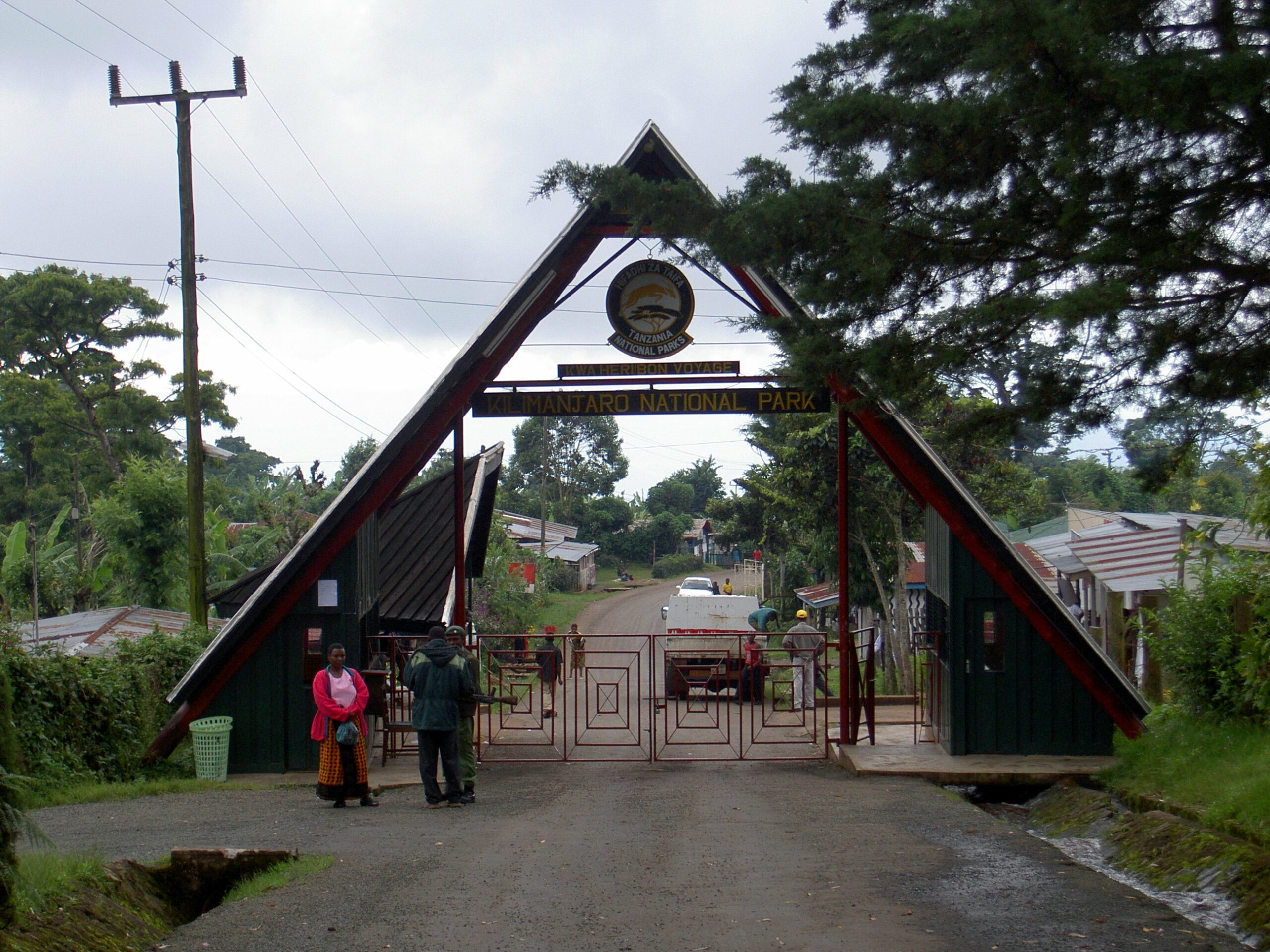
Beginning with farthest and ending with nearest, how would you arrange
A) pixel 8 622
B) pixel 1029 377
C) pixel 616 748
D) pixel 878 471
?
1. pixel 878 471
2. pixel 616 748
3. pixel 8 622
4. pixel 1029 377

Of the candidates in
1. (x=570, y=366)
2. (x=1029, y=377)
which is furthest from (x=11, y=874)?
(x=570, y=366)

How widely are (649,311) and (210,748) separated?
281 inches

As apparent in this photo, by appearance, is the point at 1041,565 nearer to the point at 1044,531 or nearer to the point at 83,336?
the point at 1044,531

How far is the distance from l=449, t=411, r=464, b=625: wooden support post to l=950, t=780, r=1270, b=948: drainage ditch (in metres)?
6.75

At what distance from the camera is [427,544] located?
818 inches

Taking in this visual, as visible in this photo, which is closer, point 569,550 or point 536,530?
point 569,550

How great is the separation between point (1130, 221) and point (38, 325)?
37.8 metres

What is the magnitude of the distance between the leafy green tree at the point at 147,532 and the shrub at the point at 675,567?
5473 centimetres

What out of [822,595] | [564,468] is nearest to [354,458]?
[564,468]

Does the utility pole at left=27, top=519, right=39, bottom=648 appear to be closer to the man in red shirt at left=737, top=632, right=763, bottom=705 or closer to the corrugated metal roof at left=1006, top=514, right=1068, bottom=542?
the man in red shirt at left=737, top=632, right=763, bottom=705

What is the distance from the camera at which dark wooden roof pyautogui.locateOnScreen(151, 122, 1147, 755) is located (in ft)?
41.2

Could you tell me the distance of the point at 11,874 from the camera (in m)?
4.88

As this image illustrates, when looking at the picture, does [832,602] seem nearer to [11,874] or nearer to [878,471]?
[878,471]

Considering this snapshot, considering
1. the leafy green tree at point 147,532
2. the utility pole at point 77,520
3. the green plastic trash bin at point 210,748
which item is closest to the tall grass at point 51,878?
the green plastic trash bin at point 210,748
